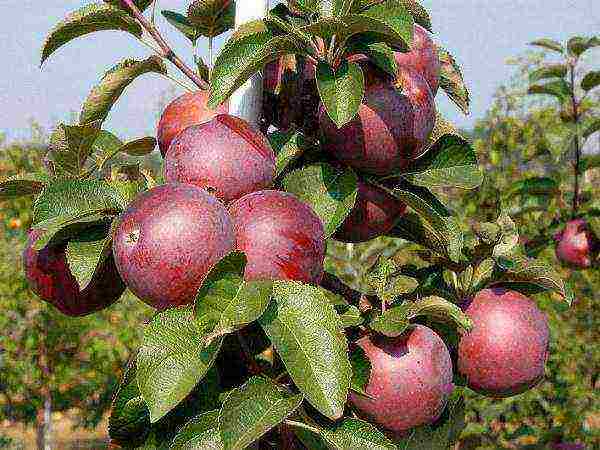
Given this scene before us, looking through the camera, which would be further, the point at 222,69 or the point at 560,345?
the point at 560,345

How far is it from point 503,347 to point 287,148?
0.46 m

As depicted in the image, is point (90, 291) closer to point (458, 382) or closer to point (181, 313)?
point (181, 313)

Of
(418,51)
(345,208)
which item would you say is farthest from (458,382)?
(418,51)

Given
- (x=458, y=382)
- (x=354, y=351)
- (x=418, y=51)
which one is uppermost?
(x=418, y=51)

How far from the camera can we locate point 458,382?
3.98 ft

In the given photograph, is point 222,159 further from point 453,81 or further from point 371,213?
point 453,81

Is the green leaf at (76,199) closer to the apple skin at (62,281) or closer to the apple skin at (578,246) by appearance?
the apple skin at (62,281)

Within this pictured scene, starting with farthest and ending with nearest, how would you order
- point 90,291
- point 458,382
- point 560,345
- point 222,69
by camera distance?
point 560,345
point 458,382
point 90,291
point 222,69

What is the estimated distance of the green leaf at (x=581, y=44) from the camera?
2.37 metres

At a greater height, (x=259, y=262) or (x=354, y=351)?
(x=259, y=262)

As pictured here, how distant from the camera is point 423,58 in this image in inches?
43.2

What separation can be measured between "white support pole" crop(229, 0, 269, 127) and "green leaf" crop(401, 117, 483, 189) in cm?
23

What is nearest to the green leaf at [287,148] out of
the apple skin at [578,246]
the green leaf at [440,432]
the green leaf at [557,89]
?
the green leaf at [440,432]

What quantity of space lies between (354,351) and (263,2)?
50 centimetres
